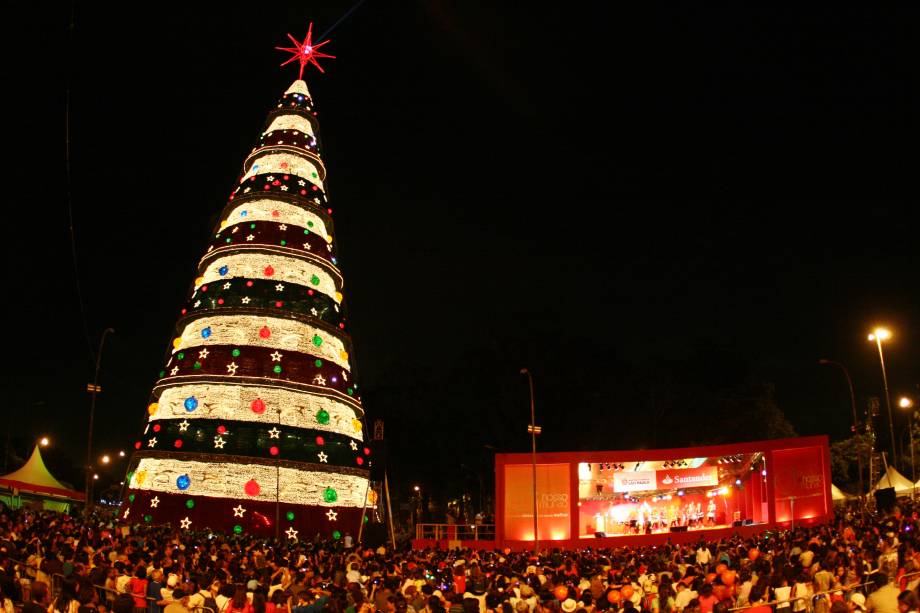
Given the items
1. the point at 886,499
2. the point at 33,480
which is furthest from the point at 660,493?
the point at 33,480

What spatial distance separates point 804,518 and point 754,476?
271 centimetres

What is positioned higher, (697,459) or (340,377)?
(340,377)

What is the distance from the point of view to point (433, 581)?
16.2m

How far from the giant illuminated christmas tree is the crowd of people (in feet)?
19.6

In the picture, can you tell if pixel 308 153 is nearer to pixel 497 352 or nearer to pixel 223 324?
pixel 223 324

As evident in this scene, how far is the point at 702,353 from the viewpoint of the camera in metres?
61.6

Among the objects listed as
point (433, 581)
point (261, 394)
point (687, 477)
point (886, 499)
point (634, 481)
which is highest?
point (261, 394)

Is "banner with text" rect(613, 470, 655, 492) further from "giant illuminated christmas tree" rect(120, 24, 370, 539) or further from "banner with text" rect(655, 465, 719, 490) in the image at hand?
"giant illuminated christmas tree" rect(120, 24, 370, 539)

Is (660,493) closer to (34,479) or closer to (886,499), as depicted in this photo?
(886,499)

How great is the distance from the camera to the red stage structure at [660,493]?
112 feet

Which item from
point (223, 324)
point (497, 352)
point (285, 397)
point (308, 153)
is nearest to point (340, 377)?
point (285, 397)

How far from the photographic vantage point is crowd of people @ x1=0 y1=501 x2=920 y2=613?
37.2ft

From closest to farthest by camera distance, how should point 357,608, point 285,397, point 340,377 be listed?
1. point 357,608
2. point 285,397
3. point 340,377

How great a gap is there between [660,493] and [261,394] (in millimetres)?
19825
